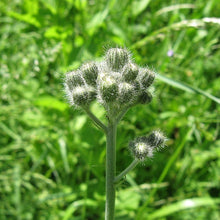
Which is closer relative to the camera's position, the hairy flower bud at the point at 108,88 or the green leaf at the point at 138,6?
the hairy flower bud at the point at 108,88

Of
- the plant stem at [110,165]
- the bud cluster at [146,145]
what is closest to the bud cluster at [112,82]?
the plant stem at [110,165]

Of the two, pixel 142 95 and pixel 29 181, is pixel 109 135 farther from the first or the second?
pixel 29 181

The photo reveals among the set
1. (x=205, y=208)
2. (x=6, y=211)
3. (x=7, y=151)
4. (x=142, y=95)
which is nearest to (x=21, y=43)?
(x=7, y=151)

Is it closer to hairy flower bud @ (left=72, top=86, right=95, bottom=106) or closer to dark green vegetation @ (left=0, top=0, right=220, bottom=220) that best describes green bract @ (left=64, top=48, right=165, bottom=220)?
hairy flower bud @ (left=72, top=86, right=95, bottom=106)

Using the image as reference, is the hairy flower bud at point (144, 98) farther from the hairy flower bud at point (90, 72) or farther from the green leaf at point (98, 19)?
the green leaf at point (98, 19)

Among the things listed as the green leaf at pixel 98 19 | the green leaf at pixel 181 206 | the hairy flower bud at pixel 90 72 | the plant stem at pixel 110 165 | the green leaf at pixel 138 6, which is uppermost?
the green leaf at pixel 138 6
